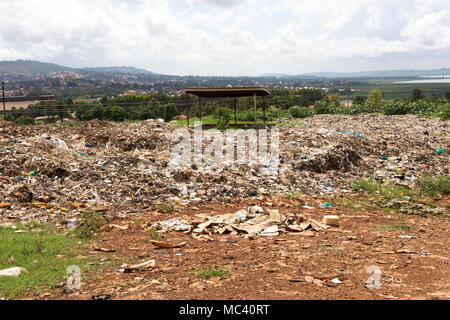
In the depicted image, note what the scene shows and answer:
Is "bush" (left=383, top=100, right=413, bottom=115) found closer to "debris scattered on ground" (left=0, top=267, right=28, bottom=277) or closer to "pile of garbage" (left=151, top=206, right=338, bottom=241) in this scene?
"pile of garbage" (left=151, top=206, right=338, bottom=241)

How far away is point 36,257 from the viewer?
4.50 metres

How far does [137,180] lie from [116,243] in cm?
281

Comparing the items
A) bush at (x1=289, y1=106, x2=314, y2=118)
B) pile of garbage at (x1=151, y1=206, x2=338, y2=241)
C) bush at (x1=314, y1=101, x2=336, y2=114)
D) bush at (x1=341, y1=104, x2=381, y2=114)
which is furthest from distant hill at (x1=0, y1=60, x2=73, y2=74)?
pile of garbage at (x1=151, y1=206, x2=338, y2=241)

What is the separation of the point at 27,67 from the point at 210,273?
155m

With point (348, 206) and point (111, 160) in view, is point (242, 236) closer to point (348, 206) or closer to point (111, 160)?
point (348, 206)

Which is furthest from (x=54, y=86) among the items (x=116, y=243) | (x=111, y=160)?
(x=116, y=243)

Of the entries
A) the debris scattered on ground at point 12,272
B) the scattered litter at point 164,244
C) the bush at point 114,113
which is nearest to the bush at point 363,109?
the bush at point 114,113

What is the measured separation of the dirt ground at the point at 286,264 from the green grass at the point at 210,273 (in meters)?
0.06

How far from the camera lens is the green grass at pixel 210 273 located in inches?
148

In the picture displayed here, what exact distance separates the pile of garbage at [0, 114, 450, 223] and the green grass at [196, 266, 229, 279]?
3.25 metres

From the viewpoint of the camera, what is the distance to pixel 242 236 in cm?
539

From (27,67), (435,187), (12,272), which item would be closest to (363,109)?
(435,187)

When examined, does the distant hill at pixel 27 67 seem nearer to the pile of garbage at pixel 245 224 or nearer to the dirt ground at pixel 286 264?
the pile of garbage at pixel 245 224

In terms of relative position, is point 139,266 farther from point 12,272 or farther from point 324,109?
point 324,109
